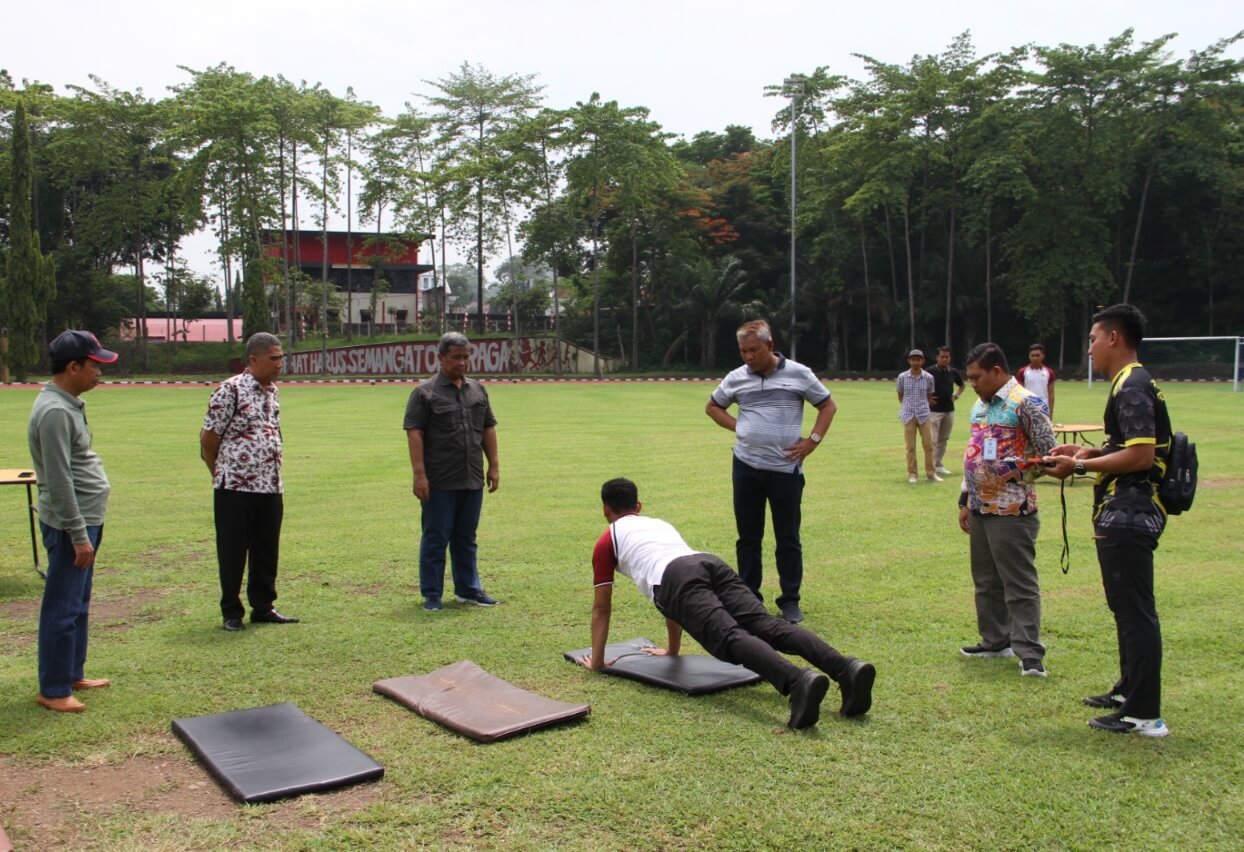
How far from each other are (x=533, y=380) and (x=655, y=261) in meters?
11.5

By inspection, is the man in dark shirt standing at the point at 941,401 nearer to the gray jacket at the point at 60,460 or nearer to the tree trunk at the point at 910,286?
the gray jacket at the point at 60,460

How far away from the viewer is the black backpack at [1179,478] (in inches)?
174

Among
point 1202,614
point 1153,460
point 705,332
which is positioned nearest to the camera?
point 1153,460

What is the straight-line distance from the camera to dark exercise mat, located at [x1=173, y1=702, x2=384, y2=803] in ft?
13.2

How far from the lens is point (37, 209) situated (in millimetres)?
52781

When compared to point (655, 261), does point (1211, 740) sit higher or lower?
lower

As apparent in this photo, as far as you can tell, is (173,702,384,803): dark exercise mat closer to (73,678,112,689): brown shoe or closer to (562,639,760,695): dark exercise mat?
(73,678,112,689): brown shoe

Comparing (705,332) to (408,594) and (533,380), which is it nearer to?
(533,380)

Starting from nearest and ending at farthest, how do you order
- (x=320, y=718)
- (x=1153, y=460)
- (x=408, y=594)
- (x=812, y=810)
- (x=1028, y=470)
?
(x=812, y=810)
(x=1153, y=460)
(x=320, y=718)
(x=1028, y=470)
(x=408, y=594)

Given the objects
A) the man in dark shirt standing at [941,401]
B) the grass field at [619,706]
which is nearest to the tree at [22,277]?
the grass field at [619,706]

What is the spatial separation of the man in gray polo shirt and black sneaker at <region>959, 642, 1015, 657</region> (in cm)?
126

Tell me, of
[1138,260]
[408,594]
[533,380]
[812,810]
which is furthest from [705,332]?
[812,810]

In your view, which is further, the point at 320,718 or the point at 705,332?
the point at 705,332

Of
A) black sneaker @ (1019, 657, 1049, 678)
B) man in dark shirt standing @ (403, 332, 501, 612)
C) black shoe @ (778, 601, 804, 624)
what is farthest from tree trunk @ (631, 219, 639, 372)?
black sneaker @ (1019, 657, 1049, 678)
